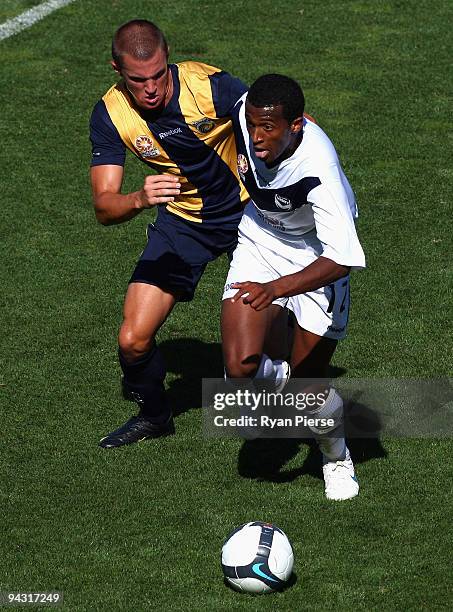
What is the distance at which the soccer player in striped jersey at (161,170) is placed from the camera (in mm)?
7703

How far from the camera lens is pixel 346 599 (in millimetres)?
6512

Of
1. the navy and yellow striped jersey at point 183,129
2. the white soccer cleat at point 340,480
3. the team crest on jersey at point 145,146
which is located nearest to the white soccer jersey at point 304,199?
the navy and yellow striped jersey at point 183,129

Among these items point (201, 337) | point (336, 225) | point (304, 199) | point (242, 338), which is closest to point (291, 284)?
point (336, 225)

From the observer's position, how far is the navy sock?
26.8ft

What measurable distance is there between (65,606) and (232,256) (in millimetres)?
2798

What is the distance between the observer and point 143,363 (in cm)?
819

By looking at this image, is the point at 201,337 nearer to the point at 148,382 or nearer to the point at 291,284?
the point at 148,382

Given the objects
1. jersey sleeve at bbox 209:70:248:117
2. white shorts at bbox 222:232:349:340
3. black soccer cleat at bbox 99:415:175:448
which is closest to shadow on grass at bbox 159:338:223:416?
black soccer cleat at bbox 99:415:175:448

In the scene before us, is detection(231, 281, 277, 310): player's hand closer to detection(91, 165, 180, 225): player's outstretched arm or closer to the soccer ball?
detection(91, 165, 180, 225): player's outstretched arm

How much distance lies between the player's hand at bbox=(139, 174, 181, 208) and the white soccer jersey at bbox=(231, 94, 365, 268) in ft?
2.39

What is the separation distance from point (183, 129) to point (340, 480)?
239 cm

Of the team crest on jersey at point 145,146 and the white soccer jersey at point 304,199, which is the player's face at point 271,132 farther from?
the team crest on jersey at point 145,146

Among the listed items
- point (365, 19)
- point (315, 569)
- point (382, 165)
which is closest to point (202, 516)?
point (315, 569)

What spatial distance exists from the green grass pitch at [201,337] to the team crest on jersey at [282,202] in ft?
5.37
